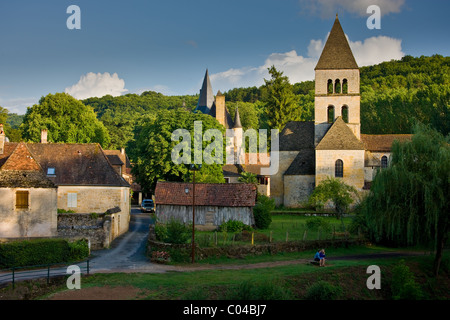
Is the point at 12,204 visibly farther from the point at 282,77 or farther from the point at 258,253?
the point at 282,77

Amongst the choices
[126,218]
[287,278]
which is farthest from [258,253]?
[126,218]

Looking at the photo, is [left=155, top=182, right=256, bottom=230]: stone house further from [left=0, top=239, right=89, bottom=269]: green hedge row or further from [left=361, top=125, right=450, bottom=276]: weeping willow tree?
[left=361, top=125, right=450, bottom=276]: weeping willow tree

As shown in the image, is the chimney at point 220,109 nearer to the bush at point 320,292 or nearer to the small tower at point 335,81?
the small tower at point 335,81

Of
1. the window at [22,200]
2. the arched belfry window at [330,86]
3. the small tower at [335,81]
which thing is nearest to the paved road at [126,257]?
the window at [22,200]

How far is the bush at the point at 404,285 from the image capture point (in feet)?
72.0

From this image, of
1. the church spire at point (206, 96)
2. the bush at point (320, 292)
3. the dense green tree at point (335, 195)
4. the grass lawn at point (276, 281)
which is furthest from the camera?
the church spire at point (206, 96)

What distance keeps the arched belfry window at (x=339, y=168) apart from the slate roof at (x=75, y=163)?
22.7 meters

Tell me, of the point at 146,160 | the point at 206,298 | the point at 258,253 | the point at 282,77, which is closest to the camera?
the point at 206,298

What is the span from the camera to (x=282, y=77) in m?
78.6

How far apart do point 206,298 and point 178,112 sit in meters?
32.6

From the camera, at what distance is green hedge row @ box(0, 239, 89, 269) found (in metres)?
25.2

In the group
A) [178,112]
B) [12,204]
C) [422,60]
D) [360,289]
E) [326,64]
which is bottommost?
[360,289]

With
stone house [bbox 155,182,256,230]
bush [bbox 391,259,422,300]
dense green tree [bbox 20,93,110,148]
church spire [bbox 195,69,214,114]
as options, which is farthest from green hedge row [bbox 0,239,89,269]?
church spire [bbox 195,69,214,114]

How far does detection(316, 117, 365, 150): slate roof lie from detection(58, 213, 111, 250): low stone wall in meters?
26.0
